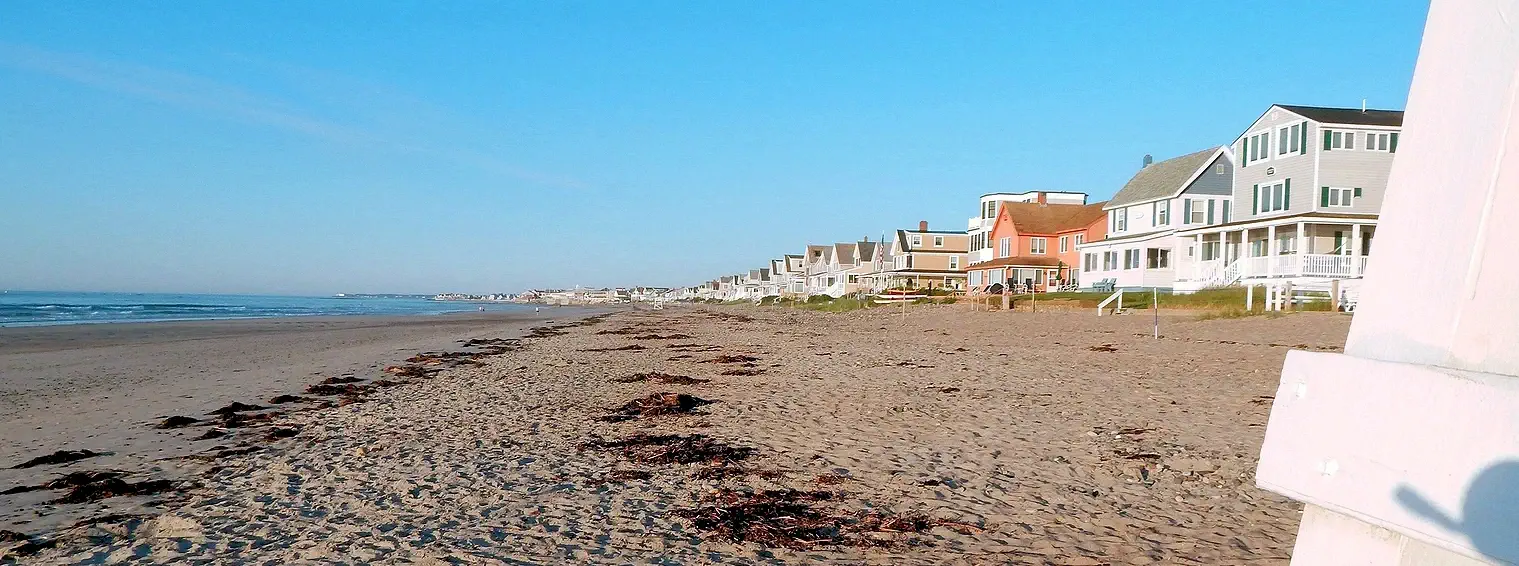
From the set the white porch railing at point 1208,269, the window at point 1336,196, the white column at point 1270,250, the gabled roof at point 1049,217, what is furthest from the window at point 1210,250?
the gabled roof at point 1049,217

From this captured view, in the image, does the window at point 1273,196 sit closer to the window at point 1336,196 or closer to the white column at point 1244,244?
the window at point 1336,196

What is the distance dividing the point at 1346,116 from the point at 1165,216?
370 inches

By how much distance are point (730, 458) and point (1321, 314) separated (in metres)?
18.5

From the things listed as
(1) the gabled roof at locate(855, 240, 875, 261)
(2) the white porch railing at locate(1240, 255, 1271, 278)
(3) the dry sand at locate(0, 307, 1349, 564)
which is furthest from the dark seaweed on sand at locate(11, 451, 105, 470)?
(1) the gabled roof at locate(855, 240, 875, 261)

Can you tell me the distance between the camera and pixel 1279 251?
97.3 ft

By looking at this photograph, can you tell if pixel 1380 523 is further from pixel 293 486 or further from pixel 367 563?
pixel 293 486

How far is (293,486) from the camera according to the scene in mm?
7531

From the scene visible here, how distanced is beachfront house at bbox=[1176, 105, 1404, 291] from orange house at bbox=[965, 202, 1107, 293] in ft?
56.0

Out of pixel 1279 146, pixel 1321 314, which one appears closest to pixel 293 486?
pixel 1321 314

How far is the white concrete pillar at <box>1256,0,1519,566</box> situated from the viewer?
33.6 inches

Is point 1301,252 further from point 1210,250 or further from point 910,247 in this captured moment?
point 910,247

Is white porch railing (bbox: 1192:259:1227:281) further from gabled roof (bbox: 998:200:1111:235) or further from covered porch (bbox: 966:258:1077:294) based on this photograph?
gabled roof (bbox: 998:200:1111:235)

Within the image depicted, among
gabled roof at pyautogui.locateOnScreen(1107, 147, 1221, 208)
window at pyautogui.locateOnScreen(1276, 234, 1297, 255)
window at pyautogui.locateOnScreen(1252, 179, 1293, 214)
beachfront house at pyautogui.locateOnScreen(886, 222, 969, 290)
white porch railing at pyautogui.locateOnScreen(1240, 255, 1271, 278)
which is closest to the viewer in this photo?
white porch railing at pyautogui.locateOnScreen(1240, 255, 1271, 278)

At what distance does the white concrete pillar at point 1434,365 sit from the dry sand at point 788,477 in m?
4.65
